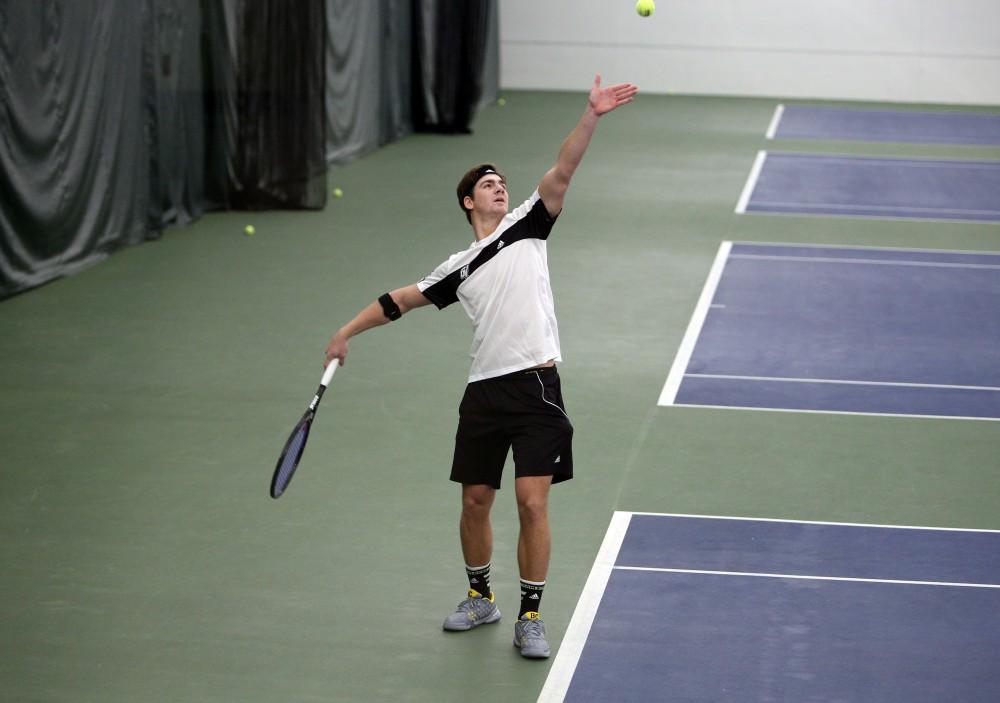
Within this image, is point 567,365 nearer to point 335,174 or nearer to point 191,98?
point 191,98

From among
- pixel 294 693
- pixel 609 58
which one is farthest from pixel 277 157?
pixel 609 58

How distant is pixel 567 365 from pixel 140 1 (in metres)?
5.17

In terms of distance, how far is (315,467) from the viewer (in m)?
6.85

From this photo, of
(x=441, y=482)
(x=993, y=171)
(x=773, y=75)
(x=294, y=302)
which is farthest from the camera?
(x=773, y=75)

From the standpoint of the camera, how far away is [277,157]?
44.1 feet

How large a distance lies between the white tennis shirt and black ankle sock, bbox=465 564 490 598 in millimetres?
689

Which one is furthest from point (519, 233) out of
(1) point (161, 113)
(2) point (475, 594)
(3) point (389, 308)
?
(1) point (161, 113)

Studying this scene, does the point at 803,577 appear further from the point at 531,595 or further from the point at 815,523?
the point at 531,595

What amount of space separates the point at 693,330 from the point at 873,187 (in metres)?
6.74

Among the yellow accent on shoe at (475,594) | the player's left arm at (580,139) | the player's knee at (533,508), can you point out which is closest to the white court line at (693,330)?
the yellow accent on shoe at (475,594)

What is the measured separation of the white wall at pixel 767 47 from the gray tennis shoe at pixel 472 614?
63.6 feet

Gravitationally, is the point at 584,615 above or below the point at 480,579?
below

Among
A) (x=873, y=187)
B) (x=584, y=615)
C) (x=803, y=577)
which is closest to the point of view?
(x=584, y=615)

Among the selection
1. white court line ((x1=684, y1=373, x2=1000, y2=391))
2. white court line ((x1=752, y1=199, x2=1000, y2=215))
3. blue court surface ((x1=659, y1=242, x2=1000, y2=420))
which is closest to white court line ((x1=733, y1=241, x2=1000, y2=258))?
blue court surface ((x1=659, y1=242, x2=1000, y2=420))
